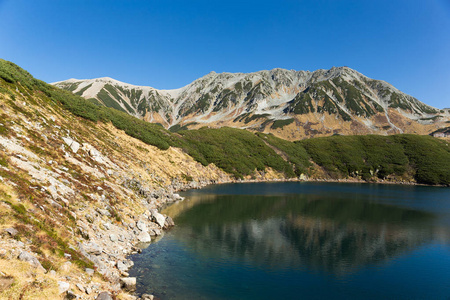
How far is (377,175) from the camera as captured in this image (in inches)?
5418

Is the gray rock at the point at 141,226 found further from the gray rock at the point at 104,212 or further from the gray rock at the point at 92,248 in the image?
the gray rock at the point at 92,248

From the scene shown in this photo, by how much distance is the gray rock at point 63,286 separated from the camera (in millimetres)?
15209

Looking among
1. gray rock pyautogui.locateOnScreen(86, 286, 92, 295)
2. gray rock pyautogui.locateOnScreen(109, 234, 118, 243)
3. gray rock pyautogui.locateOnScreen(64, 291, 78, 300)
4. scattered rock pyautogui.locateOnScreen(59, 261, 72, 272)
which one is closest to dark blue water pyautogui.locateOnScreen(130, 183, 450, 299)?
gray rock pyautogui.locateOnScreen(109, 234, 118, 243)

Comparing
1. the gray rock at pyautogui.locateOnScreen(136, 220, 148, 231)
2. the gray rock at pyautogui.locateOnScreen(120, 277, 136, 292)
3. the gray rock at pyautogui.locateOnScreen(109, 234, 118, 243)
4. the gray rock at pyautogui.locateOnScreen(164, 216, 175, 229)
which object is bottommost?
the gray rock at pyautogui.locateOnScreen(164, 216, 175, 229)

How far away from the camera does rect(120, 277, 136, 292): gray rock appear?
21203 millimetres

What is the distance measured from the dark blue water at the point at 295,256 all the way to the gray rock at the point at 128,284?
92cm

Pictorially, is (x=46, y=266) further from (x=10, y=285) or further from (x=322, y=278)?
(x=322, y=278)

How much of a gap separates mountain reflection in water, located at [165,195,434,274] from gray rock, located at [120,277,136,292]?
456 inches

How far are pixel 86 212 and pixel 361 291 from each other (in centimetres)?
3001

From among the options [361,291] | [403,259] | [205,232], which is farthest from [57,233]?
[403,259]

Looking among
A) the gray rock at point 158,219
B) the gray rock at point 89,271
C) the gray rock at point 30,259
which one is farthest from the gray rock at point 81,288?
the gray rock at point 158,219

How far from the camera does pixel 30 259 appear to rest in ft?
50.5

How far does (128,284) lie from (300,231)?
3043cm

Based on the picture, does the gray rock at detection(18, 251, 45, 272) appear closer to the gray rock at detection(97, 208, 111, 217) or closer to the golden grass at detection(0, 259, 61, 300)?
the golden grass at detection(0, 259, 61, 300)
